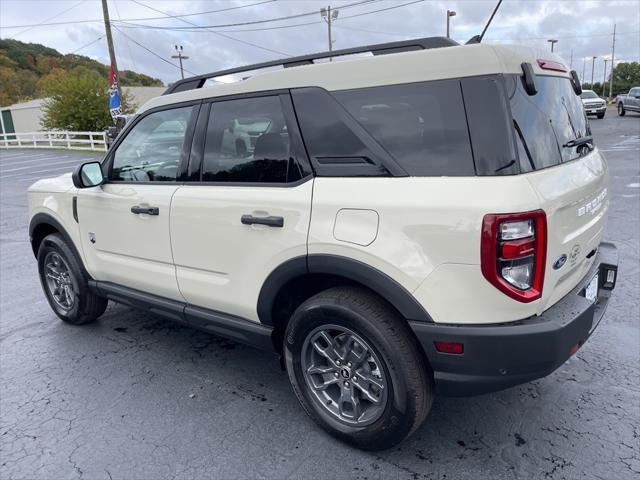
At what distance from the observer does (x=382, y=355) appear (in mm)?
2322

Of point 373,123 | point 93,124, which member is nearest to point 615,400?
point 373,123

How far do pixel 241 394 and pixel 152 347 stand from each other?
110 centimetres

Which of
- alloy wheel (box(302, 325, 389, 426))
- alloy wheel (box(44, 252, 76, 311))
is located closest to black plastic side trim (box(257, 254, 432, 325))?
alloy wheel (box(302, 325, 389, 426))

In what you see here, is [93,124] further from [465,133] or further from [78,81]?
[465,133]

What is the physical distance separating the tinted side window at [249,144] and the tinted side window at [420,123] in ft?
1.48

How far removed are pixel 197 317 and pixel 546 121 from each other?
2.26 m

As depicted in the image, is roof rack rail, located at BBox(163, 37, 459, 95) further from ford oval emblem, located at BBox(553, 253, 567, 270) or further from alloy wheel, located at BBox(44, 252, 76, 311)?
alloy wheel, located at BBox(44, 252, 76, 311)

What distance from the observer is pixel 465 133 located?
6.94 feet

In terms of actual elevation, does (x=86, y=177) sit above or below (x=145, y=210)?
Result: above

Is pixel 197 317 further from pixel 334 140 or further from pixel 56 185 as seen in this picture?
pixel 56 185

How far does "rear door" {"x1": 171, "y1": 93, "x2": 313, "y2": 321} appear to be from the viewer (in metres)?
2.59

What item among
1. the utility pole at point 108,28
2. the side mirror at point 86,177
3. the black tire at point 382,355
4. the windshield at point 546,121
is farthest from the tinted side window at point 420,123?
the utility pole at point 108,28

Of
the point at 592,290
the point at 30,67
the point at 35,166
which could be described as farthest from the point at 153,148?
the point at 30,67

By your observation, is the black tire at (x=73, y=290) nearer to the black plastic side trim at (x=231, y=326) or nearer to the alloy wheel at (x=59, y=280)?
the alloy wheel at (x=59, y=280)
